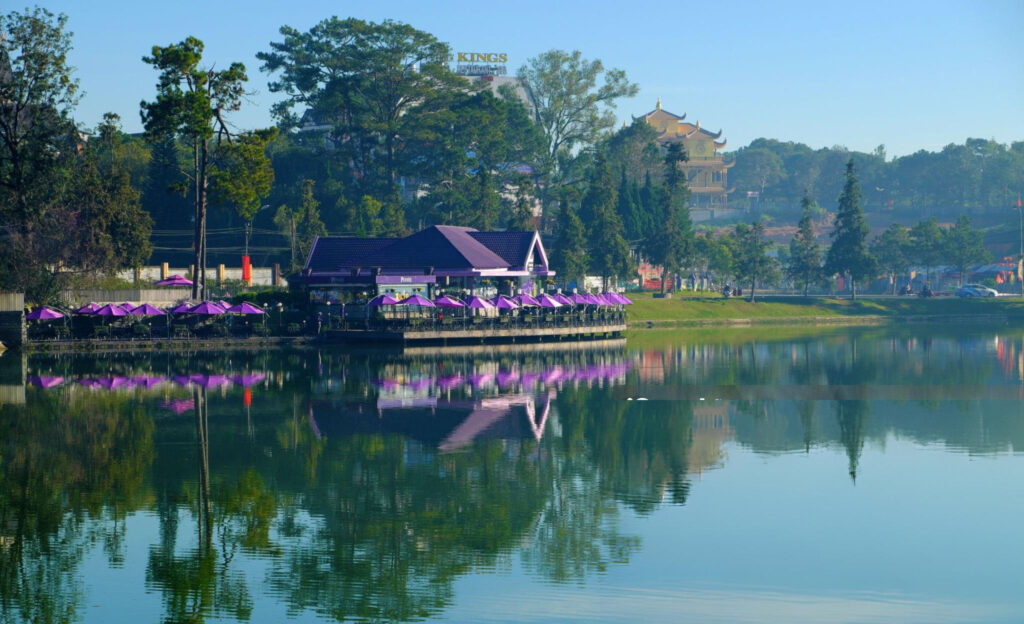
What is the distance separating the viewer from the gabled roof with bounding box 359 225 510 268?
83312mm

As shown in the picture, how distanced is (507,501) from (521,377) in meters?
28.0

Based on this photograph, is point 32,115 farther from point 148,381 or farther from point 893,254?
point 893,254

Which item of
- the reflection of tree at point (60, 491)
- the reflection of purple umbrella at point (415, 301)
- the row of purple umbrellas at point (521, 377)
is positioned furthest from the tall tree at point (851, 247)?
the reflection of tree at point (60, 491)

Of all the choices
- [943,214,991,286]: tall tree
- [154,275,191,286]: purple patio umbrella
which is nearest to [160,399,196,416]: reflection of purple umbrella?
[154,275,191,286]: purple patio umbrella

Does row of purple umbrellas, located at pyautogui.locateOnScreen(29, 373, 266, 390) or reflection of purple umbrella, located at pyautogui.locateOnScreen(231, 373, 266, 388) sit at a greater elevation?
reflection of purple umbrella, located at pyautogui.locateOnScreen(231, 373, 266, 388)

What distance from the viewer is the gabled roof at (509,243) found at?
88375 mm

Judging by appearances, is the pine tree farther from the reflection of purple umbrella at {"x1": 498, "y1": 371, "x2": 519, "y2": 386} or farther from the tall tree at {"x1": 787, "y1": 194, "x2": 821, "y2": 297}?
the reflection of purple umbrella at {"x1": 498, "y1": 371, "x2": 519, "y2": 386}

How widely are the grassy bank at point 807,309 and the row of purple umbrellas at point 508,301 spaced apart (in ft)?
34.2

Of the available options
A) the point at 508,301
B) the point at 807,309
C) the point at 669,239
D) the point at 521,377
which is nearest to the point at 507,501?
the point at 521,377

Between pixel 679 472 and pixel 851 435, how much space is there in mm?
8765

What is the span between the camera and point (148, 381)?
51219 millimetres

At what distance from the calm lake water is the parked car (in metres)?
79.5

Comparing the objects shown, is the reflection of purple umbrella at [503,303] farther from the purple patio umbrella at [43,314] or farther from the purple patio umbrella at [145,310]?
the purple patio umbrella at [43,314]

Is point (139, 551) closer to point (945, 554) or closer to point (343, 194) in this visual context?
point (945, 554)
